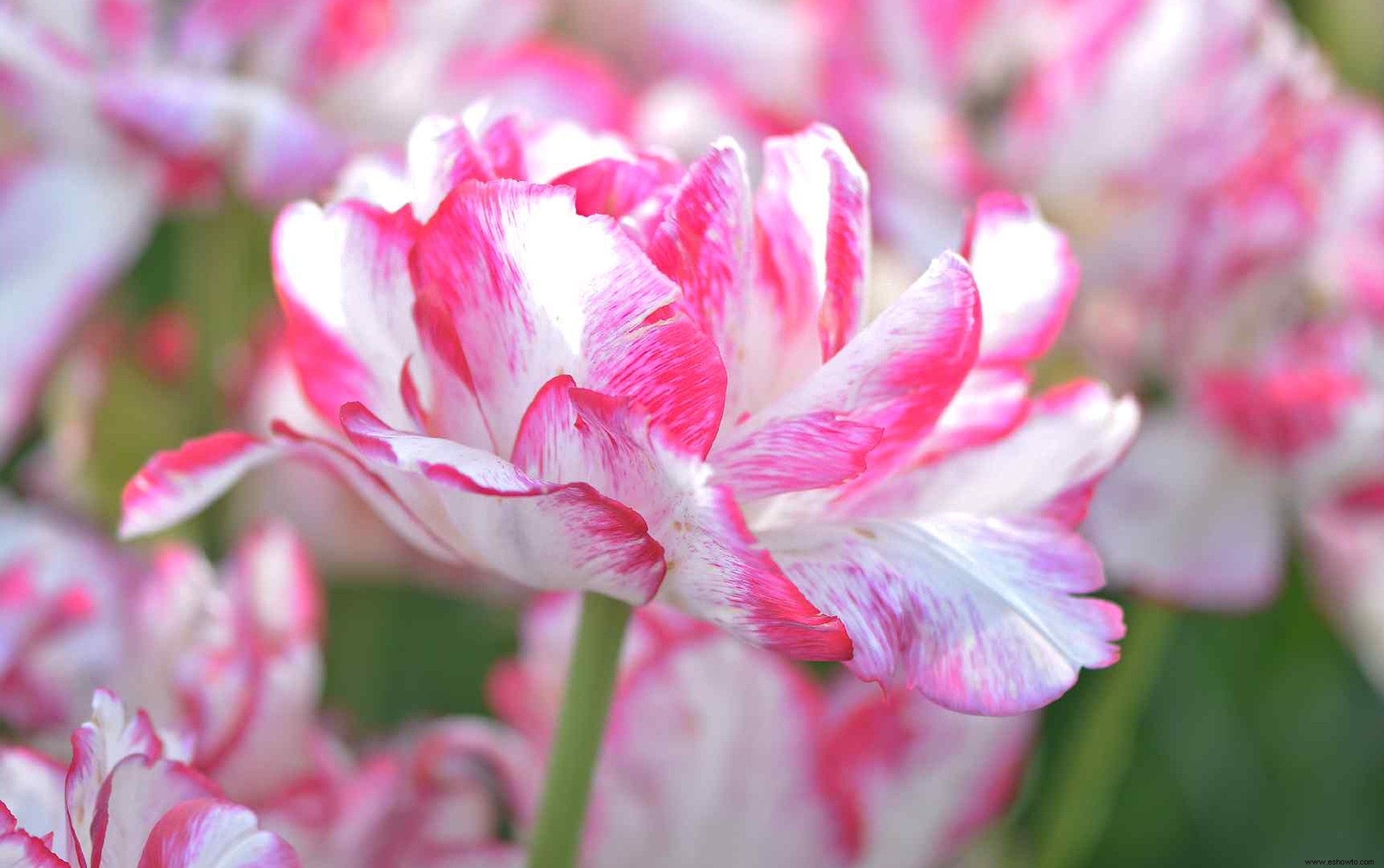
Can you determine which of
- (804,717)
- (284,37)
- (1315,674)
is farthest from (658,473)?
(1315,674)

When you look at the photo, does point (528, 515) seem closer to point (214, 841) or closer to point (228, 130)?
point (214, 841)

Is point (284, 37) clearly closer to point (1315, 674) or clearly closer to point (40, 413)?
point (40, 413)

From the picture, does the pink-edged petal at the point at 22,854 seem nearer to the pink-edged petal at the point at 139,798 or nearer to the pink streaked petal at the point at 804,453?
the pink-edged petal at the point at 139,798

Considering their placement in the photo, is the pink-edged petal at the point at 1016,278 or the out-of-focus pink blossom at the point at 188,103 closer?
the pink-edged petal at the point at 1016,278

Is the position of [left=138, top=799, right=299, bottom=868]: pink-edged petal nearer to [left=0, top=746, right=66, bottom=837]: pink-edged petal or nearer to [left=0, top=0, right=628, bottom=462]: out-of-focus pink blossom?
[left=0, top=746, right=66, bottom=837]: pink-edged petal

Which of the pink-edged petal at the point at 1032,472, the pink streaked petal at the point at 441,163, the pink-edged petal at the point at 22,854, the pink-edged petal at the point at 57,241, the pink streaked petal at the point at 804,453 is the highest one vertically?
the pink-edged petal at the point at 57,241

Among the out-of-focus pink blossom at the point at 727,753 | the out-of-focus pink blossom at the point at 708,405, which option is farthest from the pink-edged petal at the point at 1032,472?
the out-of-focus pink blossom at the point at 727,753

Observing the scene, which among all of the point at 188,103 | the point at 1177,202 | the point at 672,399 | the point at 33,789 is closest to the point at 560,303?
the point at 672,399
